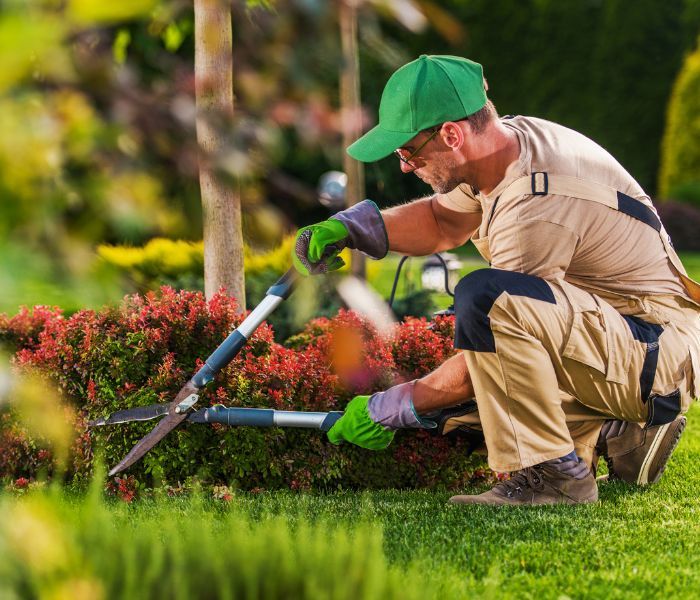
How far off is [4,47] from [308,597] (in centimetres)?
125

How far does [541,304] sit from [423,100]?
0.75m

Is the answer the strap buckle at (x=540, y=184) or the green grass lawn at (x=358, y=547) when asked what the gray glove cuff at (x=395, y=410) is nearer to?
the green grass lawn at (x=358, y=547)

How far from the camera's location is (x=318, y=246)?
3.35m

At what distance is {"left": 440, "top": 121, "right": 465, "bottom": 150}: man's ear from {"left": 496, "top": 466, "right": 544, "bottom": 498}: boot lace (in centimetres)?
108

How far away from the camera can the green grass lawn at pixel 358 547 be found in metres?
1.79

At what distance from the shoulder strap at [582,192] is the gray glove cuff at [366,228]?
640 mm

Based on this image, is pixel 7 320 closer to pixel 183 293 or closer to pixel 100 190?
pixel 183 293

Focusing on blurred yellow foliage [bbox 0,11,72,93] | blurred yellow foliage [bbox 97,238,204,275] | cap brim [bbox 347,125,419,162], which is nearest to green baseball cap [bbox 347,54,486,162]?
cap brim [bbox 347,125,419,162]

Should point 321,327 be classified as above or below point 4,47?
below

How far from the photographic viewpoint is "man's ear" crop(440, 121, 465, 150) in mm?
3076

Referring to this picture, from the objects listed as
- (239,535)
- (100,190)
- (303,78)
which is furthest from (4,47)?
(239,535)

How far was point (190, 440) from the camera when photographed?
3369mm

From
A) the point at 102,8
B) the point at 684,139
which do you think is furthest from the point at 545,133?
the point at 684,139

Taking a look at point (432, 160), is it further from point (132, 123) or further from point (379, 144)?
point (132, 123)
